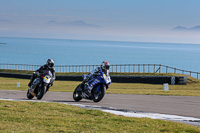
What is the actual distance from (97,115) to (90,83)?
14.3 ft

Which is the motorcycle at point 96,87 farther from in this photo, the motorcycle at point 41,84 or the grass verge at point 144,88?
the grass verge at point 144,88

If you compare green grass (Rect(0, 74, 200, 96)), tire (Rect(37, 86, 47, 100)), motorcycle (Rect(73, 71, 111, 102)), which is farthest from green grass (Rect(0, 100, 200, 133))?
green grass (Rect(0, 74, 200, 96))

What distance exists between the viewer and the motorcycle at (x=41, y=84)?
16438 mm

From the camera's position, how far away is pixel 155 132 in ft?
27.6

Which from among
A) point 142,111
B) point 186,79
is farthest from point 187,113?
point 186,79

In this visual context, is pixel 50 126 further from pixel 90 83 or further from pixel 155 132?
pixel 90 83

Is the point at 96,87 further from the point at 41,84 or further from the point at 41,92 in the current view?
the point at 41,92

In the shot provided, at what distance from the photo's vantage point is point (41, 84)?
16641mm

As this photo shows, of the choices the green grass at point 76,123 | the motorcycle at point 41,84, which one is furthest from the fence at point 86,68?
the green grass at point 76,123

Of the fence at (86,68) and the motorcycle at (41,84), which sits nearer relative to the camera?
the motorcycle at (41,84)

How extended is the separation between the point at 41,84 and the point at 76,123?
24.7 feet

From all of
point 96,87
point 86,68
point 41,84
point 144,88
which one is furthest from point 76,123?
point 86,68

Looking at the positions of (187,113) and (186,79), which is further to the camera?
(186,79)

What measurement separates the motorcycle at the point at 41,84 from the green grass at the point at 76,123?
→ 4.61 m
